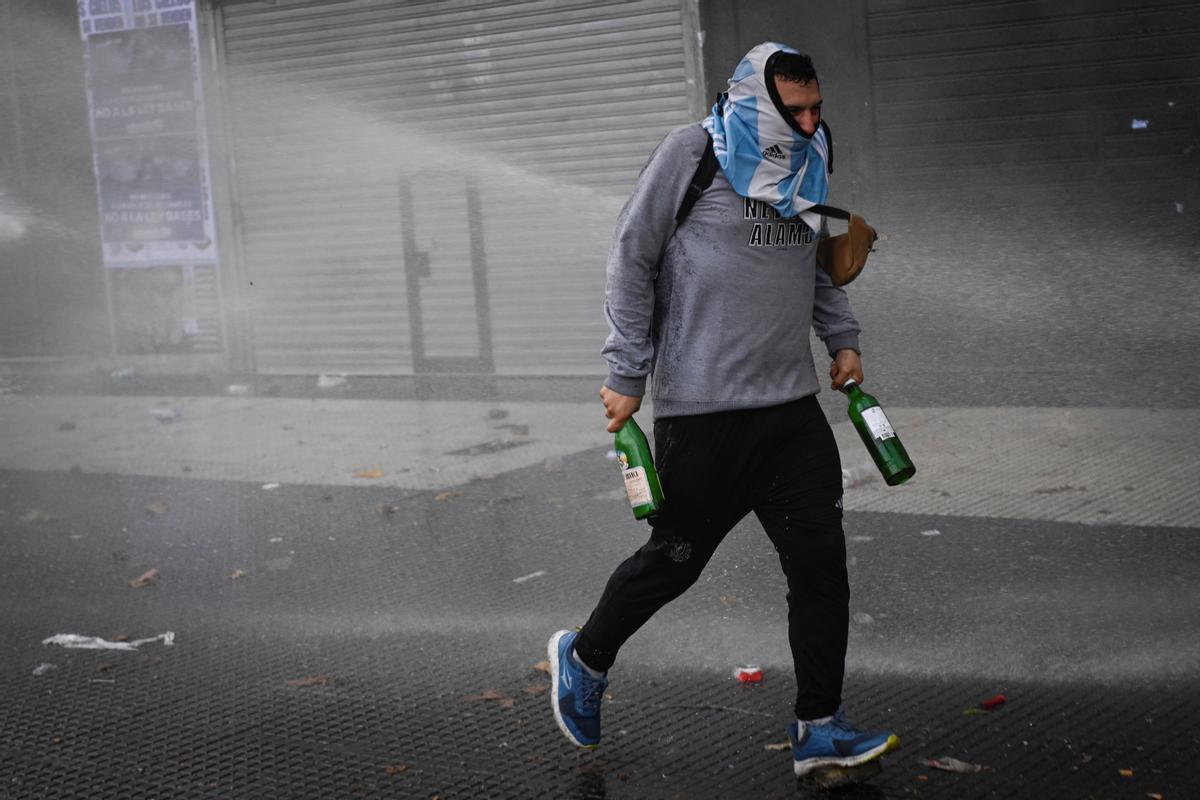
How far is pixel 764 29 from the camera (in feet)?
31.2

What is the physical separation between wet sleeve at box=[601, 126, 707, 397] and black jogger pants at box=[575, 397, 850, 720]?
0.19 metres

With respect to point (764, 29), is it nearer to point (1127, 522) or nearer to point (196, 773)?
point (1127, 522)

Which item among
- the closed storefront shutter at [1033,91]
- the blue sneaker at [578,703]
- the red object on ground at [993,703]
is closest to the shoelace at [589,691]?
the blue sneaker at [578,703]

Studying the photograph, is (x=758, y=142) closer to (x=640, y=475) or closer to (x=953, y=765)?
(x=640, y=475)

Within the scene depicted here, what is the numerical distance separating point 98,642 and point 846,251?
2.82 metres

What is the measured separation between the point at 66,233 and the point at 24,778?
34.9 ft

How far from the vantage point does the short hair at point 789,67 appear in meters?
3.26

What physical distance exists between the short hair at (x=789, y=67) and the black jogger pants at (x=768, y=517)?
74 cm

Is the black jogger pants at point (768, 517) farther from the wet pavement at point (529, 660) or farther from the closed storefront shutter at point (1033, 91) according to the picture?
the closed storefront shutter at point (1033, 91)

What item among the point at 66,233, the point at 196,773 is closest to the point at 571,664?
the point at 196,773

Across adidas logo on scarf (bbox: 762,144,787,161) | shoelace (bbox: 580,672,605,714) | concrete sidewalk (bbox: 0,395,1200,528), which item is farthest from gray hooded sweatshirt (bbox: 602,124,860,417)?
concrete sidewalk (bbox: 0,395,1200,528)

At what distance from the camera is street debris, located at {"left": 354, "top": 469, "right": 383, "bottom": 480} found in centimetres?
754

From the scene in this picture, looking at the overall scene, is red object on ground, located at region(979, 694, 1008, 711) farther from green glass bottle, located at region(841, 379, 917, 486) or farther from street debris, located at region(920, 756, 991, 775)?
green glass bottle, located at region(841, 379, 917, 486)

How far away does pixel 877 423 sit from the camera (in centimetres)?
354
